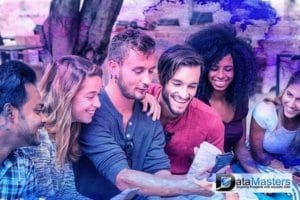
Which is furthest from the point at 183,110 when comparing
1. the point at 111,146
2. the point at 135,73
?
the point at 111,146

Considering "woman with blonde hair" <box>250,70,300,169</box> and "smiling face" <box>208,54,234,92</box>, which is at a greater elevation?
"smiling face" <box>208,54,234,92</box>

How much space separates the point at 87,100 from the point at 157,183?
2.17 ft

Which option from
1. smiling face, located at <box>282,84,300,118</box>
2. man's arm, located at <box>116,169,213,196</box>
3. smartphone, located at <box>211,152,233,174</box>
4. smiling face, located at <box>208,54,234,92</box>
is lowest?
man's arm, located at <box>116,169,213,196</box>

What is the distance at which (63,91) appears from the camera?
3.60m

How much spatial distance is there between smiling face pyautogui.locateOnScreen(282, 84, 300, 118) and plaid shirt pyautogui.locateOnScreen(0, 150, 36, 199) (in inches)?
63.5

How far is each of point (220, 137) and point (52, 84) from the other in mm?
1089

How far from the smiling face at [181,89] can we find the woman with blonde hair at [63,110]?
0.43 meters

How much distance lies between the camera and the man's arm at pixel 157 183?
3.62 m

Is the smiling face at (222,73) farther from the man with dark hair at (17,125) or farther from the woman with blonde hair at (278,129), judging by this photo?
the man with dark hair at (17,125)

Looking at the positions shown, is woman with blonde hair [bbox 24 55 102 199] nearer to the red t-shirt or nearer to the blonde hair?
the blonde hair

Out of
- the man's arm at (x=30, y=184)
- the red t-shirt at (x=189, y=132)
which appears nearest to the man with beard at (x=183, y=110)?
the red t-shirt at (x=189, y=132)

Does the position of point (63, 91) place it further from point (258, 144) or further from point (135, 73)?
point (258, 144)

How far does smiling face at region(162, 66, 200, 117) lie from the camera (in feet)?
12.0

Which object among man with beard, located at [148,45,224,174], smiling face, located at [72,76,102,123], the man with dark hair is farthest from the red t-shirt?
the man with dark hair
